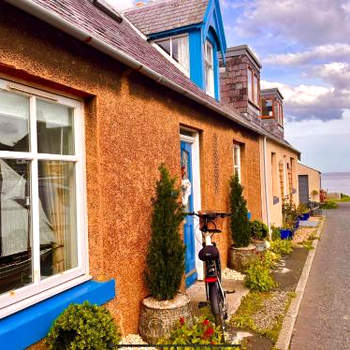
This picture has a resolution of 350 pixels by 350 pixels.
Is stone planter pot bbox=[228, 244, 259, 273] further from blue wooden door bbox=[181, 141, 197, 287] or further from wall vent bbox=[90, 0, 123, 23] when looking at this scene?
wall vent bbox=[90, 0, 123, 23]

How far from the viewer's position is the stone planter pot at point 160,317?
3.97 m

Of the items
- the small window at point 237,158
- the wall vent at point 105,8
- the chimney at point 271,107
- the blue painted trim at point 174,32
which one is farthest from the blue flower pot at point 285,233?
the wall vent at point 105,8

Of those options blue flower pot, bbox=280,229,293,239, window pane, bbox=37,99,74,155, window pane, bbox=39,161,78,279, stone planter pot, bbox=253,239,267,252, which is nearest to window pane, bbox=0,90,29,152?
window pane, bbox=37,99,74,155

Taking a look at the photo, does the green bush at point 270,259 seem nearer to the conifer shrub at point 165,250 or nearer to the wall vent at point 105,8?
the conifer shrub at point 165,250

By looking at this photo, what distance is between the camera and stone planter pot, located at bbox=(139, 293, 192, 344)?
3.97 meters

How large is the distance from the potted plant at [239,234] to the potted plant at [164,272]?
339cm

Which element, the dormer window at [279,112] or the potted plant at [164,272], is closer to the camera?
the potted plant at [164,272]

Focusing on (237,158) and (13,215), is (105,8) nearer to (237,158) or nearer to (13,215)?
(13,215)

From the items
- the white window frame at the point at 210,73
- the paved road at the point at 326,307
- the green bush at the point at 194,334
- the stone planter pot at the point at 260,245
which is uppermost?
the white window frame at the point at 210,73

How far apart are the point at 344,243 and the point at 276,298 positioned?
6.44 m

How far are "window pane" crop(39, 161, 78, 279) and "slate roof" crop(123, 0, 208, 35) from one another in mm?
5792

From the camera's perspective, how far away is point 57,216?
136 inches

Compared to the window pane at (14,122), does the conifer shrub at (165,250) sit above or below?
below

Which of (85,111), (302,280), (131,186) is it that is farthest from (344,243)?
(85,111)
